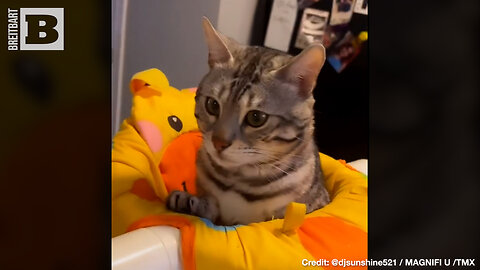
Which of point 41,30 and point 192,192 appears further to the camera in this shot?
point 192,192

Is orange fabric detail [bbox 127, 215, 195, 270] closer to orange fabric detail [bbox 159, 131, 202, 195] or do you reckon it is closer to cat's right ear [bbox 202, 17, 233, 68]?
orange fabric detail [bbox 159, 131, 202, 195]

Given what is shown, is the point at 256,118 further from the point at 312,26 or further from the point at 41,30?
the point at 41,30

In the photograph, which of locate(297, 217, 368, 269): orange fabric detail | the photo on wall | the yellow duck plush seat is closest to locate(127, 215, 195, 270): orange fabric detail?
A: the yellow duck plush seat

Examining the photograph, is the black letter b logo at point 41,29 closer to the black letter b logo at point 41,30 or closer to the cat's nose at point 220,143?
the black letter b logo at point 41,30

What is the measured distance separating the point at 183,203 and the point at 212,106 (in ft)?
0.41

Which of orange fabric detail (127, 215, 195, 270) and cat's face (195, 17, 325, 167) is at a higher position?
cat's face (195, 17, 325, 167)

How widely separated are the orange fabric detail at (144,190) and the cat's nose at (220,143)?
10 centimetres

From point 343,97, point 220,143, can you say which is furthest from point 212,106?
point 343,97

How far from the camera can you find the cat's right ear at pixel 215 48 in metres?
0.58

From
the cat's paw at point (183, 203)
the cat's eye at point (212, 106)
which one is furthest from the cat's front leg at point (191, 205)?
the cat's eye at point (212, 106)

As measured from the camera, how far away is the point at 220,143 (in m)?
0.58

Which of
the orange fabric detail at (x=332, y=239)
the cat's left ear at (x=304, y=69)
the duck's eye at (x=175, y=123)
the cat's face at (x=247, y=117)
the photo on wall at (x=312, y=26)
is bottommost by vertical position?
the orange fabric detail at (x=332, y=239)

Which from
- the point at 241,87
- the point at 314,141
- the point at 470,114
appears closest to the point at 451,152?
the point at 470,114

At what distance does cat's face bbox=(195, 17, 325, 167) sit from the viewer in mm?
576
